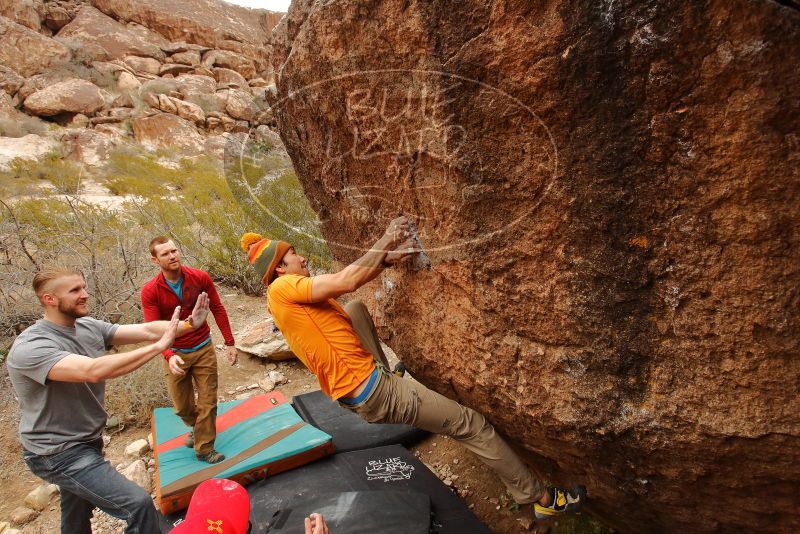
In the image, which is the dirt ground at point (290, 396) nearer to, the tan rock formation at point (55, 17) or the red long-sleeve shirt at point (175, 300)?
the red long-sleeve shirt at point (175, 300)

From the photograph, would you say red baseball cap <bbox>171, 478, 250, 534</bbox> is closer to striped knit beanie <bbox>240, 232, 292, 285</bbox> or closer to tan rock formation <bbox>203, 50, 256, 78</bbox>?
striped knit beanie <bbox>240, 232, 292, 285</bbox>

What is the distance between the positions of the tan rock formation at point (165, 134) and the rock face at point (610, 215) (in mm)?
16146

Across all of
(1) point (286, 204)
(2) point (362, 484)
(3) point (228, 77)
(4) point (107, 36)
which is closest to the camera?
(2) point (362, 484)

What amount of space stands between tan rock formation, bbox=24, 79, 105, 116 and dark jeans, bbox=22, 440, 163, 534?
18.4m

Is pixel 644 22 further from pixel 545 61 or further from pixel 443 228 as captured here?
pixel 443 228

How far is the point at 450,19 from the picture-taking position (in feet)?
4.93

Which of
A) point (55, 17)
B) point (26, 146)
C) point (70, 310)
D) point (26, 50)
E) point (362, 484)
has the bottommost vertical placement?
point (26, 146)

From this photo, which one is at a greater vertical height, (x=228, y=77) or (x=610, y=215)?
(x=610, y=215)

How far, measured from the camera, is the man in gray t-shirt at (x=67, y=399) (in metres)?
1.89

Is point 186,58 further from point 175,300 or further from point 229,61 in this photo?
point 175,300

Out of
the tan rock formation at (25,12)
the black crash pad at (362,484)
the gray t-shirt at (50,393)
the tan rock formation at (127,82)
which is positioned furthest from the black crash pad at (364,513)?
the tan rock formation at (25,12)

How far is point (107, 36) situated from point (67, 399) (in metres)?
25.7

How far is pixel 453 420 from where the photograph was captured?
82.9 inches

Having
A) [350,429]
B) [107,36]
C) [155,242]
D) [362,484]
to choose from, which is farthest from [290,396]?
[107,36]
